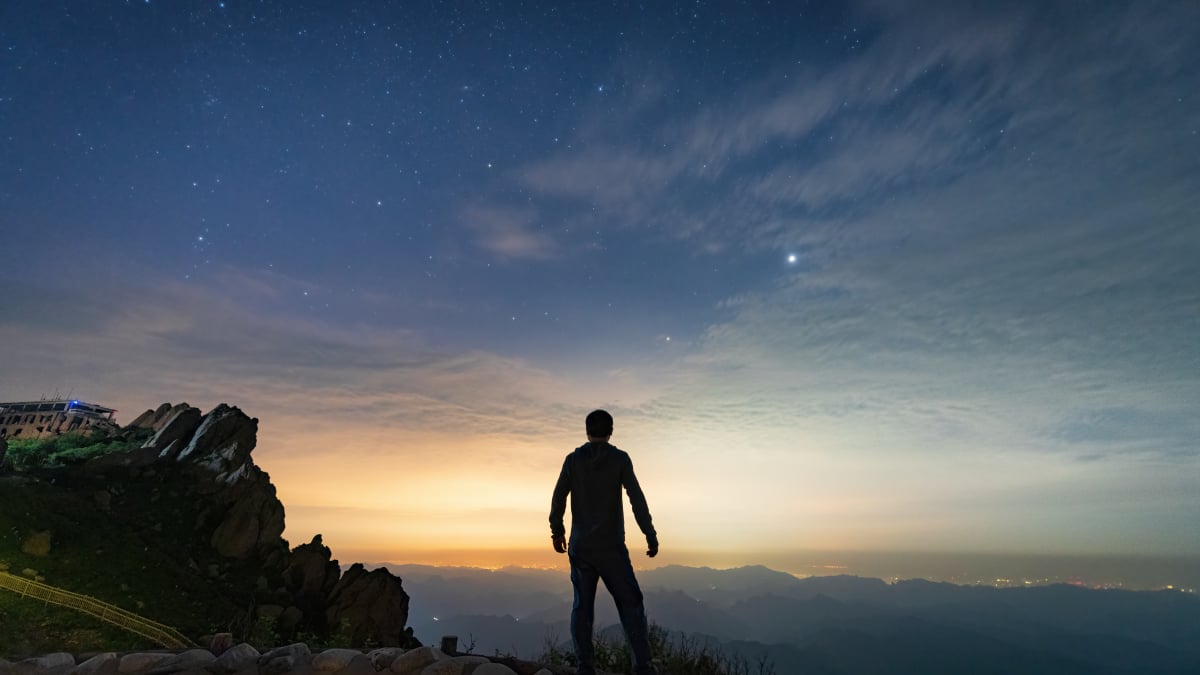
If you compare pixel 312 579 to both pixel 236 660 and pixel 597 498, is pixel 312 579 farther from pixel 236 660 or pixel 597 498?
pixel 597 498


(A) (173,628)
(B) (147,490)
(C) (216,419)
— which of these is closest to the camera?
(A) (173,628)

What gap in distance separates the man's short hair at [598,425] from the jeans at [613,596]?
49.8 inches

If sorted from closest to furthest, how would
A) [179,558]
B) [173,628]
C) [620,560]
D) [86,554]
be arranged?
[620,560] < [173,628] < [86,554] < [179,558]

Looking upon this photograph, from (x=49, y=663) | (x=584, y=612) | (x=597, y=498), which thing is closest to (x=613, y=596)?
(x=584, y=612)

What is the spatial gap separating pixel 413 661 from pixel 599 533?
2783 millimetres

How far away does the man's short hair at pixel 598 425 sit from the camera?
631 centimetres

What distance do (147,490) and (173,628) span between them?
35.1ft

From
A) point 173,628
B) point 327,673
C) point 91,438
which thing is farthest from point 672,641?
point 91,438

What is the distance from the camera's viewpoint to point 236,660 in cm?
648

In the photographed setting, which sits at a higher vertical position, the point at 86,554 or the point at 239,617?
the point at 86,554

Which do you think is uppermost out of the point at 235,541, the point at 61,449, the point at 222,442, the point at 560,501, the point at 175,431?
the point at 175,431

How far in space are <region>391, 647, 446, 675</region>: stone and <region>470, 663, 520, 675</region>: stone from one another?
0.62 metres

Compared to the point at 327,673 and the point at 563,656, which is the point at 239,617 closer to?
the point at 563,656

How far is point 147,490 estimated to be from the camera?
23766 millimetres
